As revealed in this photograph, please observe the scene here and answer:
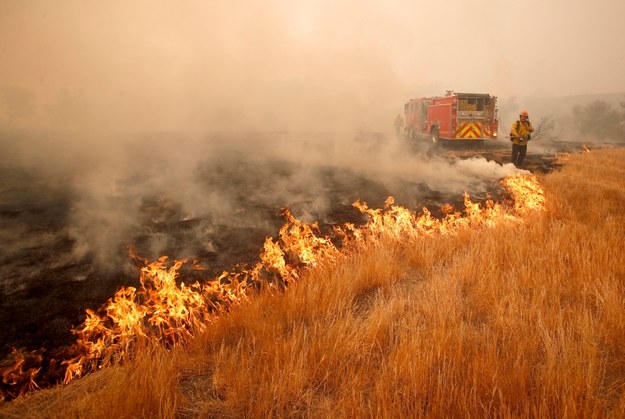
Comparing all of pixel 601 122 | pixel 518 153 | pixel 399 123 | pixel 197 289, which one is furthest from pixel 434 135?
pixel 601 122

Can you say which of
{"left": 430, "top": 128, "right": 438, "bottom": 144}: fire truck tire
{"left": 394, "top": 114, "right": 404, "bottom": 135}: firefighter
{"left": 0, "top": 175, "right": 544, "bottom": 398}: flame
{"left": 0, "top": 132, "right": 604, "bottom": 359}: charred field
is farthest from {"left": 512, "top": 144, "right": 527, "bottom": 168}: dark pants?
{"left": 394, "top": 114, "right": 404, "bottom": 135}: firefighter

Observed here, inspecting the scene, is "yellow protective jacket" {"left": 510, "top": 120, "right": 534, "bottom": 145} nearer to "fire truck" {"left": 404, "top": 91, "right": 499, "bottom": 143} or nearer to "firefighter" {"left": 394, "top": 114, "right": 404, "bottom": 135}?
"fire truck" {"left": 404, "top": 91, "right": 499, "bottom": 143}

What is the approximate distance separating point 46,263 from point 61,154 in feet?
31.3

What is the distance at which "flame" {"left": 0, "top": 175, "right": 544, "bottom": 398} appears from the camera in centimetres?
282

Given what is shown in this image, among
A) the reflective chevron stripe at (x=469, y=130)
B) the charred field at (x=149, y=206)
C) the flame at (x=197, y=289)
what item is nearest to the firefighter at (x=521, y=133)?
the charred field at (x=149, y=206)

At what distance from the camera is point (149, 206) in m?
6.14

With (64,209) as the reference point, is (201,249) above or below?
below

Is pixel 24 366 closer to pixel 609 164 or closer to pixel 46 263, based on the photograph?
pixel 46 263

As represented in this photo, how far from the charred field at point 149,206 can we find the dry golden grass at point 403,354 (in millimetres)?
1396

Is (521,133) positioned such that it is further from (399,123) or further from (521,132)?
(399,123)

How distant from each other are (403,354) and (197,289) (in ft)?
8.22

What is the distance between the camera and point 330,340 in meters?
2.52

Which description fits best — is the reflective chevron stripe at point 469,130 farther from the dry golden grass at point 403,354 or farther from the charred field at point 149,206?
the dry golden grass at point 403,354

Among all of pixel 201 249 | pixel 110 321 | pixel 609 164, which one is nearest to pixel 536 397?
pixel 110 321
